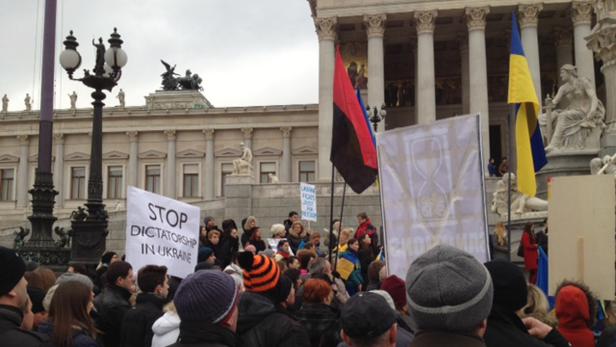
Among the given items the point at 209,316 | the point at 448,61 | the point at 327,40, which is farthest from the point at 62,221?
the point at 209,316

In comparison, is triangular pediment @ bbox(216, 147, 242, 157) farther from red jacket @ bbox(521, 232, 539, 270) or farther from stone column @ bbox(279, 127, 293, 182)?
red jacket @ bbox(521, 232, 539, 270)

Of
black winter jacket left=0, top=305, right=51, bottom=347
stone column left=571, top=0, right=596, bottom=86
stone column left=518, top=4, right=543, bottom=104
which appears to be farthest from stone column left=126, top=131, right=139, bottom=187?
black winter jacket left=0, top=305, right=51, bottom=347

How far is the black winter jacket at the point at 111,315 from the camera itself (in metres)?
5.95

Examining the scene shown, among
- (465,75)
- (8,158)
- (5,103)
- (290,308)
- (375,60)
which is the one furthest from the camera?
(5,103)

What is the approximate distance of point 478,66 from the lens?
144 feet

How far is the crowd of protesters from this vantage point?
2676mm

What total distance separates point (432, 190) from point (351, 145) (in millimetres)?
2622

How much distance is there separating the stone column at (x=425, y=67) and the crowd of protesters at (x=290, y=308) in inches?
1464

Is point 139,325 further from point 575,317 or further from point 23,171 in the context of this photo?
point 23,171

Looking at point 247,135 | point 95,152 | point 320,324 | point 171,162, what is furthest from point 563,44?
point 320,324

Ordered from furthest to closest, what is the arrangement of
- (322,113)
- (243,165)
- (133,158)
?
(133,158), (322,113), (243,165)

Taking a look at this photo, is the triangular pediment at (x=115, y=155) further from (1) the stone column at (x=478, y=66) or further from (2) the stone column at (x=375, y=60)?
(1) the stone column at (x=478, y=66)

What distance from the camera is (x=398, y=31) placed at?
166 ft

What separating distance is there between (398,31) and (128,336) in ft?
154
